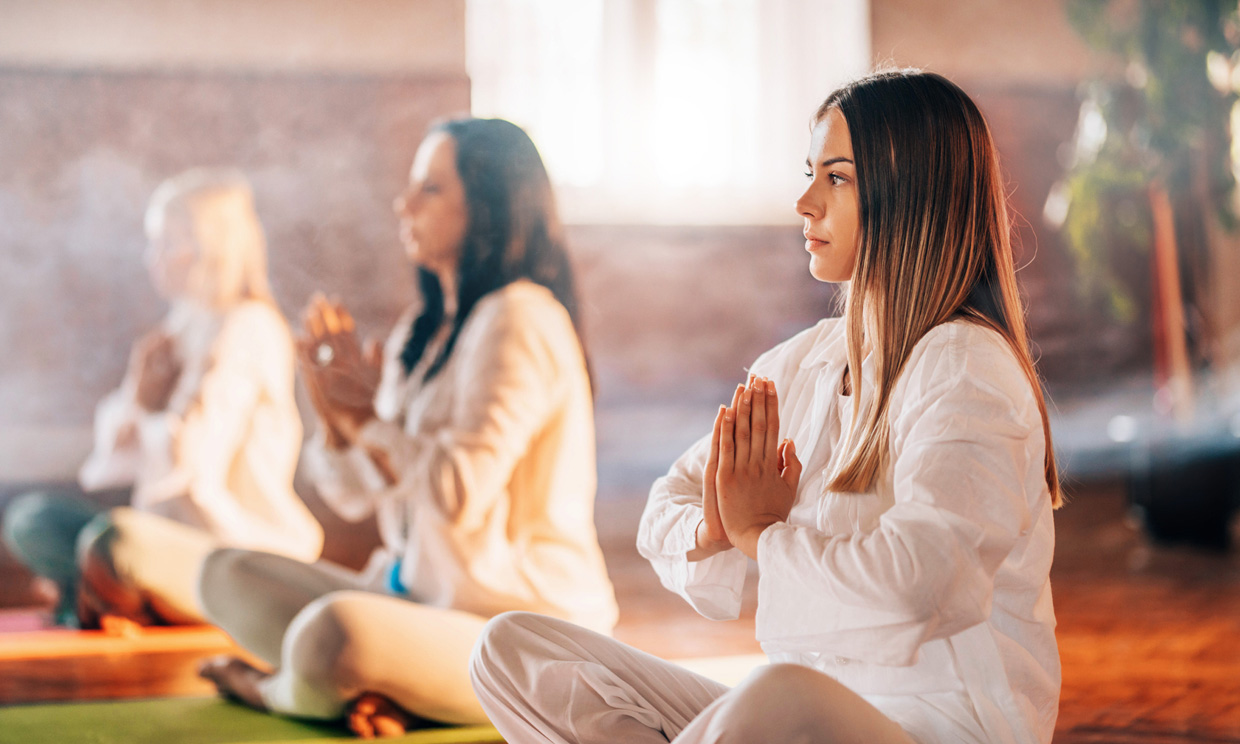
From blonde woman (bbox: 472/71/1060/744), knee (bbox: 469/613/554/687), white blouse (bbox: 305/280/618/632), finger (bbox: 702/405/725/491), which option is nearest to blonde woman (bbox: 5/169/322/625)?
white blouse (bbox: 305/280/618/632)

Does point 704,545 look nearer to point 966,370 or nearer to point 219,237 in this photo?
point 966,370

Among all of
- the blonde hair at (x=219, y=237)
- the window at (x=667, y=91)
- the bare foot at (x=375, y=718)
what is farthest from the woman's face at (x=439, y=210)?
the window at (x=667, y=91)

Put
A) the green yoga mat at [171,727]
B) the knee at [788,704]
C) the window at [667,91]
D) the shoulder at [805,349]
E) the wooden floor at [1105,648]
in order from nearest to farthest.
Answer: the knee at [788,704], the shoulder at [805,349], the green yoga mat at [171,727], the wooden floor at [1105,648], the window at [667,91]

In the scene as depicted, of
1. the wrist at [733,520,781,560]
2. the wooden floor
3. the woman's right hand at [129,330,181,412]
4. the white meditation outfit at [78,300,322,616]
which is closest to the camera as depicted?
the wrist at [733,520,781,560]

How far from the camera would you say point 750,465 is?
1076 mm

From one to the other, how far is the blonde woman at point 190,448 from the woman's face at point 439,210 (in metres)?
1.07

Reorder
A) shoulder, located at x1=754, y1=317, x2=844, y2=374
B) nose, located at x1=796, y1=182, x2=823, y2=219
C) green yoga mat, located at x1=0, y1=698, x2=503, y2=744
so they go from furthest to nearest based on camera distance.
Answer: green yoga mat, located at x1=0, y1=698, x2=503, y2=744 < shoulder, located at x1=754, y1=317, x2=844, y2=374 < nose, located at x1=796, y1=182, x2=823, y2=219

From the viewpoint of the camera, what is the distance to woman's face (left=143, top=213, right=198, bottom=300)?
301 centimetres

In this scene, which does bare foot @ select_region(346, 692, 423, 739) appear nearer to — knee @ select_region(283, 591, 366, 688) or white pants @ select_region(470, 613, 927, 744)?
knee @ select_region(283, 591, 366, 688)

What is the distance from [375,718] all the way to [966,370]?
1188 mm

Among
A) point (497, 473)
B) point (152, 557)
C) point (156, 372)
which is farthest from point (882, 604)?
point (156, 372)

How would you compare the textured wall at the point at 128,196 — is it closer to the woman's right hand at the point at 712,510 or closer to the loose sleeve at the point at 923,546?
the woman's right hand at the point at 712,510

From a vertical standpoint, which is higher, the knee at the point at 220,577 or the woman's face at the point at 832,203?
the woman's face at the point at 832,203

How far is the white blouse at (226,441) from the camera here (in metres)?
2.80
